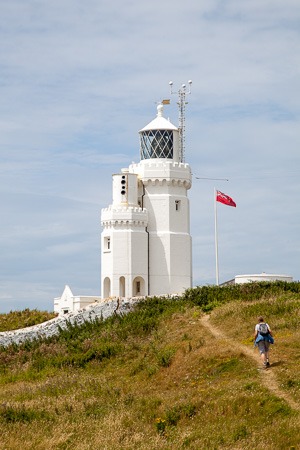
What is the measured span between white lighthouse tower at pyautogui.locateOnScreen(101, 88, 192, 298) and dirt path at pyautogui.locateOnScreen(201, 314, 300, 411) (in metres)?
15.7

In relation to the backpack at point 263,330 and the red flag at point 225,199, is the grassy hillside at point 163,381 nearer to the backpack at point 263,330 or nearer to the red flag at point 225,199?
the backpack at point 263,330

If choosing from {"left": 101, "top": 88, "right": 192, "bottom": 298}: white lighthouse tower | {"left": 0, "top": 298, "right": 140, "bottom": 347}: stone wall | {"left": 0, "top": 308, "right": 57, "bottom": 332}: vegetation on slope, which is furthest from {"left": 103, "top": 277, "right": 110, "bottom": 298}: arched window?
{"left": 0, "top": 298, "right": 140, "bottom": 347}: stone wall

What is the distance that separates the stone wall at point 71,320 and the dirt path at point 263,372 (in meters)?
7.52

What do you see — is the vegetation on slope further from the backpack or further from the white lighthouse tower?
the backpack

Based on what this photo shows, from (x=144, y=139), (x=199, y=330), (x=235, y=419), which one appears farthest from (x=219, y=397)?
(x=144, y=139)

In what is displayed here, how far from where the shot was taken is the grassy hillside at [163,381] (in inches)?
867

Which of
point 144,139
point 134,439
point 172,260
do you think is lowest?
point 134,439

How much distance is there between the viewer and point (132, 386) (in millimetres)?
28953

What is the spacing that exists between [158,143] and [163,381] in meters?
26.2

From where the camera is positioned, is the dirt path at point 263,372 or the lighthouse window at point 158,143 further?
the lighthouse window at point 158,143

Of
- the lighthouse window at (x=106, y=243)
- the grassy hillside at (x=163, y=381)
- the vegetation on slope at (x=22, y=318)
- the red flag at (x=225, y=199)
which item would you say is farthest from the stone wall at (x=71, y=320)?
the red flag at (x=225, y=199)

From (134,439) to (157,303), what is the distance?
19.6 meters

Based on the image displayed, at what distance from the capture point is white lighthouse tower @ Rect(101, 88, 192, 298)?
5031 centimetres

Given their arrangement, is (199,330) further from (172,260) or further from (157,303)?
(172,260)
